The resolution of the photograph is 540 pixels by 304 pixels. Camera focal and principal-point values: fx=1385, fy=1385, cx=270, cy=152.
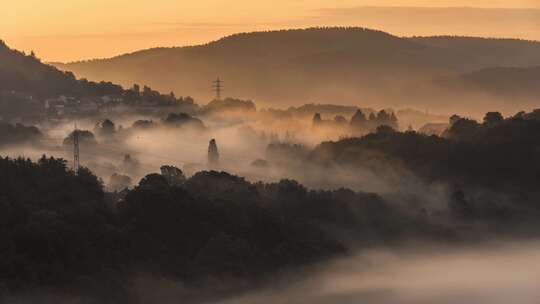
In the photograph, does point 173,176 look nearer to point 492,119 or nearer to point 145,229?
point 145,229

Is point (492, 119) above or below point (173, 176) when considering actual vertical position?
above

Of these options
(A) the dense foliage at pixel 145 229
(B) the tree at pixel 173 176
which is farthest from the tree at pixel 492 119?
(A) the dense foliage at pixel 145 229

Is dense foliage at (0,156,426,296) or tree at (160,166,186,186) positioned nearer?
dense foliage at (0,156,426,296)

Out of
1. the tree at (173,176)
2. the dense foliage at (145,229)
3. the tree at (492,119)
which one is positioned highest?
the tree at (492,119)

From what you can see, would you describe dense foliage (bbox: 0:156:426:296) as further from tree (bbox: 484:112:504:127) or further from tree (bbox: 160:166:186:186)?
tree (bbox: 484:112:504:127)

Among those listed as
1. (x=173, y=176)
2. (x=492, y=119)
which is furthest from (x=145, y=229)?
(x=492, y=119)

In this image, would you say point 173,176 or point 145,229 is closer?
point 145,229

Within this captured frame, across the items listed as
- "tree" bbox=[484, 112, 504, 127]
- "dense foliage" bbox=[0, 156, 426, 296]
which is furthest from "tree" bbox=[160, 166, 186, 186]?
"tree" bbox=[484, 112, 504, 127]

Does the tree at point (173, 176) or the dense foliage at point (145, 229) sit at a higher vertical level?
the tree at point (173, 176)

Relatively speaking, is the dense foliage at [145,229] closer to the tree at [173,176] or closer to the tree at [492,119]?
the tree at [173,176]

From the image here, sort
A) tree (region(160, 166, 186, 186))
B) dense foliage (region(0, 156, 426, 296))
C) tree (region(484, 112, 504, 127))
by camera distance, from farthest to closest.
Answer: tree (region(484, 112, 504, 127)) < tree (region(160, 166, 186, 186)) < dense foliage (region(0, 156, 426, 296))

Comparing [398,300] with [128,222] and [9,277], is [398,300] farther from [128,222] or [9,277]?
[9,277]
